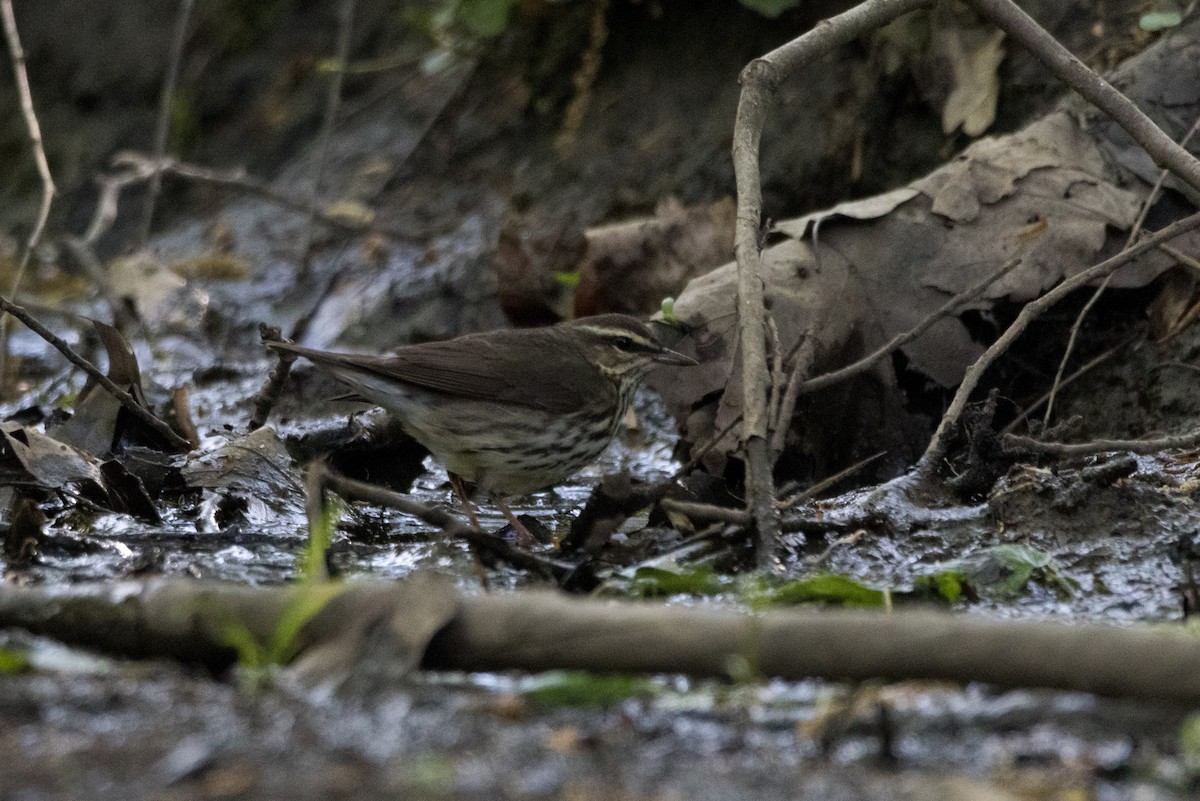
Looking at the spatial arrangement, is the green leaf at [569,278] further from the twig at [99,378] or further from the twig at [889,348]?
the twig at [889,348]

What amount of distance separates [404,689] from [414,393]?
9.14ft

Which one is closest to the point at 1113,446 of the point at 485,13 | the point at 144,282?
the point at 485,13

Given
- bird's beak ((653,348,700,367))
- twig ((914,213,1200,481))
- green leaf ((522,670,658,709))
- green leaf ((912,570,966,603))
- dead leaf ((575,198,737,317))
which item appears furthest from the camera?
dead leaf ((575,198,737,317))

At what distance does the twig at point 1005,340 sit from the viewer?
473 cm

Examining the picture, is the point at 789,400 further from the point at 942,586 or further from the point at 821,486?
the point at 942,586

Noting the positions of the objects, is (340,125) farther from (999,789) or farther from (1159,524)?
(999,789)

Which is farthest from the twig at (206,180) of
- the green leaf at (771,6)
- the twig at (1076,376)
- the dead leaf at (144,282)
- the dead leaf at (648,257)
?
the twig at (1076,376)

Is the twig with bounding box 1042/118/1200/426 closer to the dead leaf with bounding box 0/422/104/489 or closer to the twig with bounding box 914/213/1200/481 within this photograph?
the twig with bounding box 914/213/1200/481

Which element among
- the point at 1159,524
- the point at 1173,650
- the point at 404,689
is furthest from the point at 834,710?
the point at 1159,524

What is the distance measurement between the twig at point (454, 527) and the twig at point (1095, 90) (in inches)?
102

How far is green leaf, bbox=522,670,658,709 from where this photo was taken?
2.91 m

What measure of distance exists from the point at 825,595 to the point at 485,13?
5.63 metres

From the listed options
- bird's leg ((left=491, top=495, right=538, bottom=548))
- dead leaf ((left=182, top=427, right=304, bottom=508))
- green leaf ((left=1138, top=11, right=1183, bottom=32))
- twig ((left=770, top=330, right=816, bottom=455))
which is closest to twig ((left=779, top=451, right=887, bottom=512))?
twig ((left=770, top=330, right=816, bottom=455))

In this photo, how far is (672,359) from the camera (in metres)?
5.96
